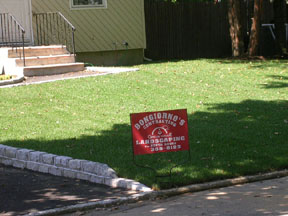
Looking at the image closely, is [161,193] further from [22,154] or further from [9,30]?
[9,30]

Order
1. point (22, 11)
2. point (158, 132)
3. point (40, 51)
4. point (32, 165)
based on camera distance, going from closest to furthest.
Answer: point (158, 132) < point (32, 165) < point (40, 51) < point (22, 11)

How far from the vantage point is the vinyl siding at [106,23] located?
1964 centimetres

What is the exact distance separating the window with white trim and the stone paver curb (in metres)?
13.3

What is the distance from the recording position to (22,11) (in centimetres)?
1880

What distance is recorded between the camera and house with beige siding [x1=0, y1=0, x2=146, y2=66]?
18859 millimetres

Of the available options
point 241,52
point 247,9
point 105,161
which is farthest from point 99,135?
point 247,9

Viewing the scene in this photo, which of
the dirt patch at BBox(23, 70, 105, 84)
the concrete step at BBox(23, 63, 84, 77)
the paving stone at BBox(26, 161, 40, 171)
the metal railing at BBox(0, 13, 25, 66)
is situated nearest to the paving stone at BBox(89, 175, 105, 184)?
the paving stone at BBox(26, 161, 40, 171)

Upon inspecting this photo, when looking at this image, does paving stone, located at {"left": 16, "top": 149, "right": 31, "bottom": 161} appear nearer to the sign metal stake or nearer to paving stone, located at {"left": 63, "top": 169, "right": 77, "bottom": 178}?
paving stone, located at {"left": 63, "top": 169, "right": 77, "bottom": 178}

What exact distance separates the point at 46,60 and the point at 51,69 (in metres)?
0.55

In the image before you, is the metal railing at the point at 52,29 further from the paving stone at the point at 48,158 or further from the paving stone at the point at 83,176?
the paving stone at the point at 83,176

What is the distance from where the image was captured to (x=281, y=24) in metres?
21.8

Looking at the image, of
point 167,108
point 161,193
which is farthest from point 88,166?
point 167,108

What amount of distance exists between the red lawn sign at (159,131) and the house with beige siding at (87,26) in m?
10.9

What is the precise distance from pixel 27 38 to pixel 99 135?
962 centimetres
